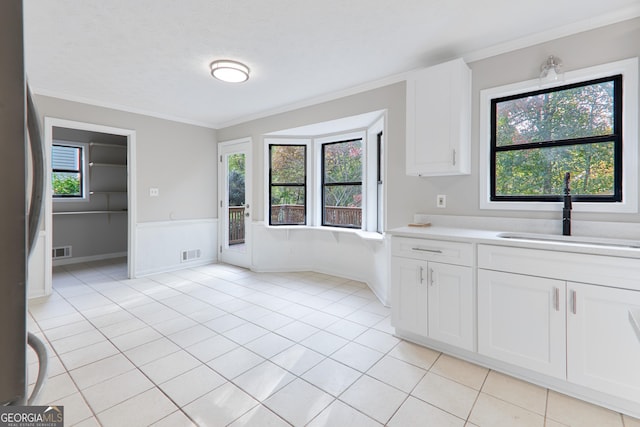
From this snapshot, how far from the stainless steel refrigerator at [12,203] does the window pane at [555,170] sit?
303cm

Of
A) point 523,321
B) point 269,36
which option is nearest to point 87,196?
point 269,36

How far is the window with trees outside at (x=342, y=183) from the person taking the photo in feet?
14.6

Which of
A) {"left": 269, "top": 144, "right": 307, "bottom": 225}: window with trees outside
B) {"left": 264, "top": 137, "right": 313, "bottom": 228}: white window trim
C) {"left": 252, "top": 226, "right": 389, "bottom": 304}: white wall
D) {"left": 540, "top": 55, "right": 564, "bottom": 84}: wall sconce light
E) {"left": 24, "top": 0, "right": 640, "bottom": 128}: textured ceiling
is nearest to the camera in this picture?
{"left": 24, "top": 0, "right": 640, "bottom": 128}: textured ceiling

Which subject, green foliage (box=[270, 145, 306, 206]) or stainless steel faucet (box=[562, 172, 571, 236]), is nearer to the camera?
stainless steel faucet (box=[562, 172, 571, 236])

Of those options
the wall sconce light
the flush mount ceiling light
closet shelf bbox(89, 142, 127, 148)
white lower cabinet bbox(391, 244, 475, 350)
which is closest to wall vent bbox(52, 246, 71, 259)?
closet shelf bbox(89, 142, 127, 148)

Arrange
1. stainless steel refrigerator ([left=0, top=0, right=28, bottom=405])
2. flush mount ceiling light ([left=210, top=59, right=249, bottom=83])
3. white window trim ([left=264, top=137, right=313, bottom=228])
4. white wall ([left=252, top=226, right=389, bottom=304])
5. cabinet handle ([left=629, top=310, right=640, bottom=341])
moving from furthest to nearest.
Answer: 1. white window trim ([left=264, top=137, right=313, bottom=228])
2. white wall ([left=252, top=226, right=389, bottom=304])
3. flush mount ceiling light ([left=210, top=59, right=249, bottom=83])
4. cabinet handle ([left=629, top=310, right=640, bottom=341])
5. stainless steel refrigerator ([left=0, top=0, right=28, bottom=405])

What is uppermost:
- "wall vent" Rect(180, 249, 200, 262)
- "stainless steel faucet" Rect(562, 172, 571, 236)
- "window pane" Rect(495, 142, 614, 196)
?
"window pane" Rect(495, 142, 614, 196)

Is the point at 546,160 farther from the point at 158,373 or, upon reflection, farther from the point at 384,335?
the point at 158,373

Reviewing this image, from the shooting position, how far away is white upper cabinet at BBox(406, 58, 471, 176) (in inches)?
101

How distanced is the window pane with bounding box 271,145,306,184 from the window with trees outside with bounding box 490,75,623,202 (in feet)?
9.51

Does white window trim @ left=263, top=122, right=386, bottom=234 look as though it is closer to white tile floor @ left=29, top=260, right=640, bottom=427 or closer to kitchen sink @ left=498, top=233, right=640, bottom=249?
white tile floor @ left=29, top=260, right=640, bottom=427

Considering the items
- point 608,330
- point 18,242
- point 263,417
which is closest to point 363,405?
point 263,417

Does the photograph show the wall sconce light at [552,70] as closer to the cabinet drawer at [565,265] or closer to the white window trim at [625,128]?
the white window trim at [625,128]

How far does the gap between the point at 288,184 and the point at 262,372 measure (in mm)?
3251
